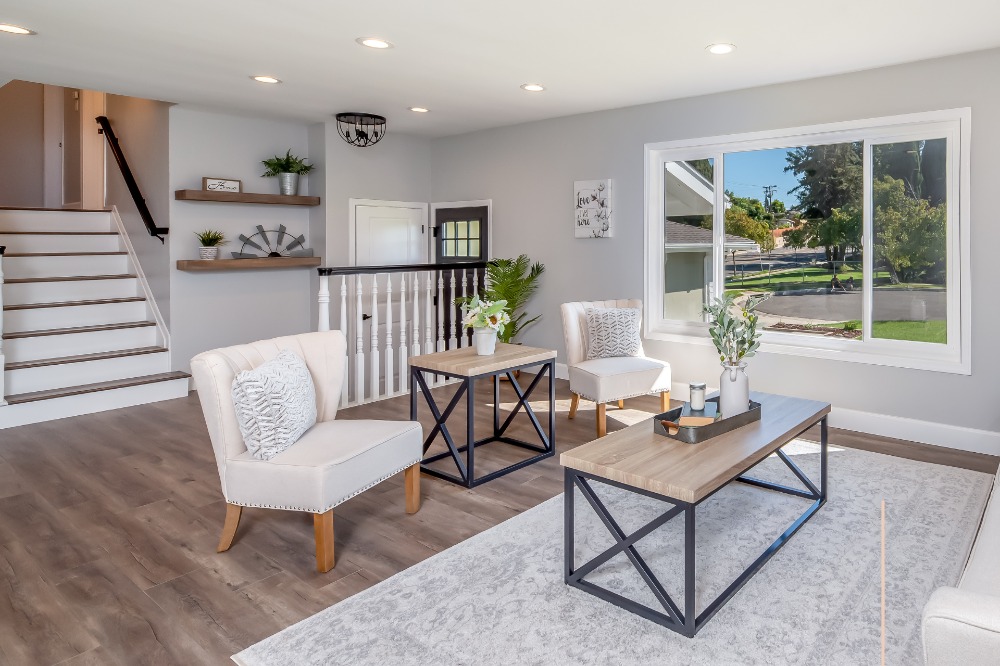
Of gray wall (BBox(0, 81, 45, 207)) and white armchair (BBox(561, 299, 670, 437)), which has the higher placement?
gray wall (BBox(0, 81, 45, 207))

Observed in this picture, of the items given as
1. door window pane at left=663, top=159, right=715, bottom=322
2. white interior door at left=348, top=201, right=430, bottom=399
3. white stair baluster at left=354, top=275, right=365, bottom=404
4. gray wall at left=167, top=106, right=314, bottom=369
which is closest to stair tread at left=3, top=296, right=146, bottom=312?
gray wall at left=167, top=106, right=314, bottom=369

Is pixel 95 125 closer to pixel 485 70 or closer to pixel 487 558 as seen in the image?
pixel 485 70

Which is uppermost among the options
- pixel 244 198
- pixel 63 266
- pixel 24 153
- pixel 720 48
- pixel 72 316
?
pixel 24 153

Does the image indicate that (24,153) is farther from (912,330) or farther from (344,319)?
(912,330)

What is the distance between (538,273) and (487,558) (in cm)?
376

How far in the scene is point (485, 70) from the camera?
172 inches

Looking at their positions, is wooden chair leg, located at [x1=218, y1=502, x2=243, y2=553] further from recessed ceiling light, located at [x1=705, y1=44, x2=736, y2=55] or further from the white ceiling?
recessed ceiling light, located at [x1=705, y1=44, x2=736, y2=55]

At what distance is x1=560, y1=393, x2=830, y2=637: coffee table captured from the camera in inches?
85.4

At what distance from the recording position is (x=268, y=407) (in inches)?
103

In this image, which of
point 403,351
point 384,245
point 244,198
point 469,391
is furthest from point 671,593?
point 384,245

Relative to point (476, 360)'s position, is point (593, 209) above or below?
above

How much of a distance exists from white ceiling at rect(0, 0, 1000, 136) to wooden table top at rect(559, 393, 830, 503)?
6.45 feet

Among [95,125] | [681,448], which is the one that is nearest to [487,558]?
[681,448]

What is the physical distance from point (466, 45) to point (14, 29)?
94.0 inches
